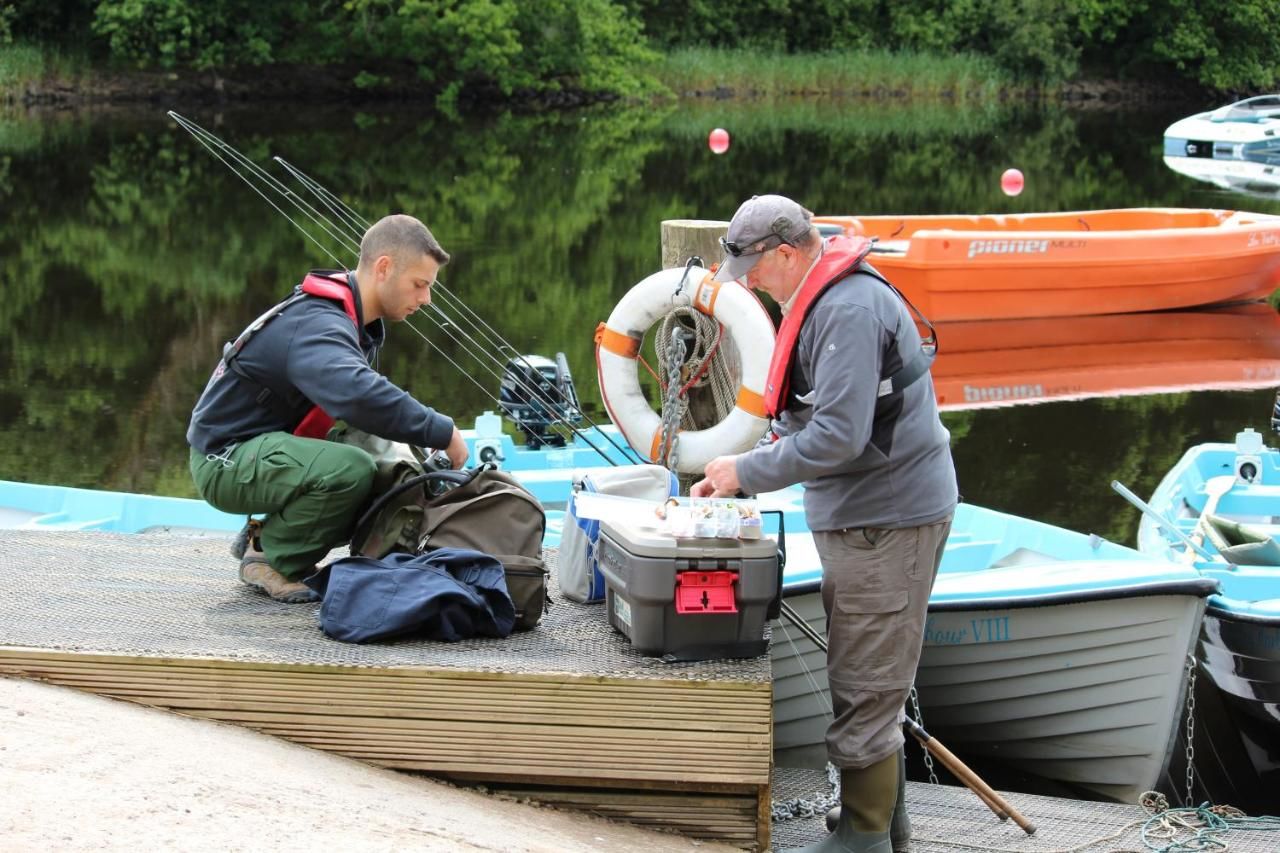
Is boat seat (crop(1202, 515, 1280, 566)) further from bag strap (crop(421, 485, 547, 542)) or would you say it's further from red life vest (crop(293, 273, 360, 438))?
red life vest (crop(293, 273, 360, 438))

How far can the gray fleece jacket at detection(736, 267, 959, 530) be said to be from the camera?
3.69 metres

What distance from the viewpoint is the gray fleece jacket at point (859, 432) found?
3.69 m

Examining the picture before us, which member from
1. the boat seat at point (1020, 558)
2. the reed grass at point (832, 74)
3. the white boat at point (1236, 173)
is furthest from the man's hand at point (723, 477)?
the reed grass at point (832, 74)

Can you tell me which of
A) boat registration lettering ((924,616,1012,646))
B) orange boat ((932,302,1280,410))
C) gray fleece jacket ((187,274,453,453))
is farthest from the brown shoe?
orange boat ((932,302,1280,410))

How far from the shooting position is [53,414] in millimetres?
12055

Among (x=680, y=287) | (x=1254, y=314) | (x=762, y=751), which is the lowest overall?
(x=1254, y=314)

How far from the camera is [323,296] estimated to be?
4.53m

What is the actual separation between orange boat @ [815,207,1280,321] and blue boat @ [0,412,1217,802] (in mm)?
9550

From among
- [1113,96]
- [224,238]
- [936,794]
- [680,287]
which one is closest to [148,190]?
[224,238]

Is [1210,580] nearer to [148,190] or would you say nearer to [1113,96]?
Answer: [148,190]

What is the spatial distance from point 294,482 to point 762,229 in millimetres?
1499

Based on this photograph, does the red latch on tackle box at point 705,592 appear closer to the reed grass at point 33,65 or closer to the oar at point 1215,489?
the oar at point 1215,489

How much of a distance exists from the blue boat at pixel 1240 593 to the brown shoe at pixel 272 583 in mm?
2959

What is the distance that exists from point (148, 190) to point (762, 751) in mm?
23100
